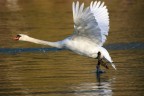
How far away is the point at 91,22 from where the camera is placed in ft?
49.5

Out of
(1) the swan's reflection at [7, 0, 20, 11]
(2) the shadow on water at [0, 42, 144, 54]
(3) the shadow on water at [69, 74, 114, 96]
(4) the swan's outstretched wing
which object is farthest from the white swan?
(1) the swan's reflection at [7, 0, 20, 11]

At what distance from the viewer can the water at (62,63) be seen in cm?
1348

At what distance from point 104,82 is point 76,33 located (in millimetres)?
1552

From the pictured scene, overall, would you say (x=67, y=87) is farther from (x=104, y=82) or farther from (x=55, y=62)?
(x=55, y=62)

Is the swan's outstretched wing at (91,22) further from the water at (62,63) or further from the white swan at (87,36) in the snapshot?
the water at (62,63)

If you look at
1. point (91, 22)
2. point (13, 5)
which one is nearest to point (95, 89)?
point (91, 22)

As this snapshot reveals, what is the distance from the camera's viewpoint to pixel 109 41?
71.4 ft

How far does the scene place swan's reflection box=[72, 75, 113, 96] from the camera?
1285 cm

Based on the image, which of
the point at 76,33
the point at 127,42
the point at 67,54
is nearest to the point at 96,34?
the point at 76,33

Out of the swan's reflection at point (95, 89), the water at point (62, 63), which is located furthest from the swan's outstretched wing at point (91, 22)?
the swan's reflection at point (95, 89)

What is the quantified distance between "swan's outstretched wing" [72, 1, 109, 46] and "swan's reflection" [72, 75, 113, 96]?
1340 mm

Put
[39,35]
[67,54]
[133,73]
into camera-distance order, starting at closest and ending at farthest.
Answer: [133,73] < [67,54] < [39,35]

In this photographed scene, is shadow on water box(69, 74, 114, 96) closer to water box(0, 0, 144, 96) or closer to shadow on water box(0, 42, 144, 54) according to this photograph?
water box(0, 0, 144, 96)

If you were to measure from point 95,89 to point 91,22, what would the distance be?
212 cm
